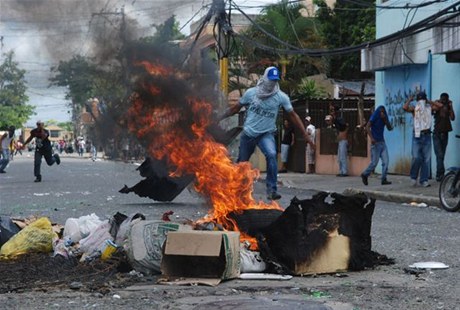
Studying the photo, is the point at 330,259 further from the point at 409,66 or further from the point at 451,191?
the point at 409,66

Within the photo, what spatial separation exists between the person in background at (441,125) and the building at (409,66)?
1.00 meters

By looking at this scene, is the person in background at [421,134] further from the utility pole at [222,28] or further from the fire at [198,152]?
the fire at [198,152]

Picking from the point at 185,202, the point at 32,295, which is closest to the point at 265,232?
the point at 32,295

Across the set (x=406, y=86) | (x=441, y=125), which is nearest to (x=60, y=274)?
(x=441, y=125)

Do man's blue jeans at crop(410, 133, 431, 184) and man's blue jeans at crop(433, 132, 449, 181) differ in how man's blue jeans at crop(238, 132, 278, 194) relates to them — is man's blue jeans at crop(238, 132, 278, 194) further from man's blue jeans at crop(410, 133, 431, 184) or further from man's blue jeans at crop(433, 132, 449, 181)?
man's blue jeans at crop(433, 132, 449, 181)

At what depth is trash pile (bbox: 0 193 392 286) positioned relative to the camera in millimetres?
6273

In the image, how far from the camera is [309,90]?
32.1m

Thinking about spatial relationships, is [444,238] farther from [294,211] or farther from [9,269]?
[9,269]

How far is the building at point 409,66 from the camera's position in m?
17.8

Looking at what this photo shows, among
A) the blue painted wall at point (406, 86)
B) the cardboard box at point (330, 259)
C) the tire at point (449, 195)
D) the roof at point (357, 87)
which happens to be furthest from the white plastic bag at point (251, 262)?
the roof at point (357, 87)

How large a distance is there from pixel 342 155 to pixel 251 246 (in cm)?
1504

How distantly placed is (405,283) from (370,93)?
81.7 feet

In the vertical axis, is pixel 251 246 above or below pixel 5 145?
below

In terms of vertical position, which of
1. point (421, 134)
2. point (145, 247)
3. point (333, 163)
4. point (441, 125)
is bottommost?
point (145, 247)
